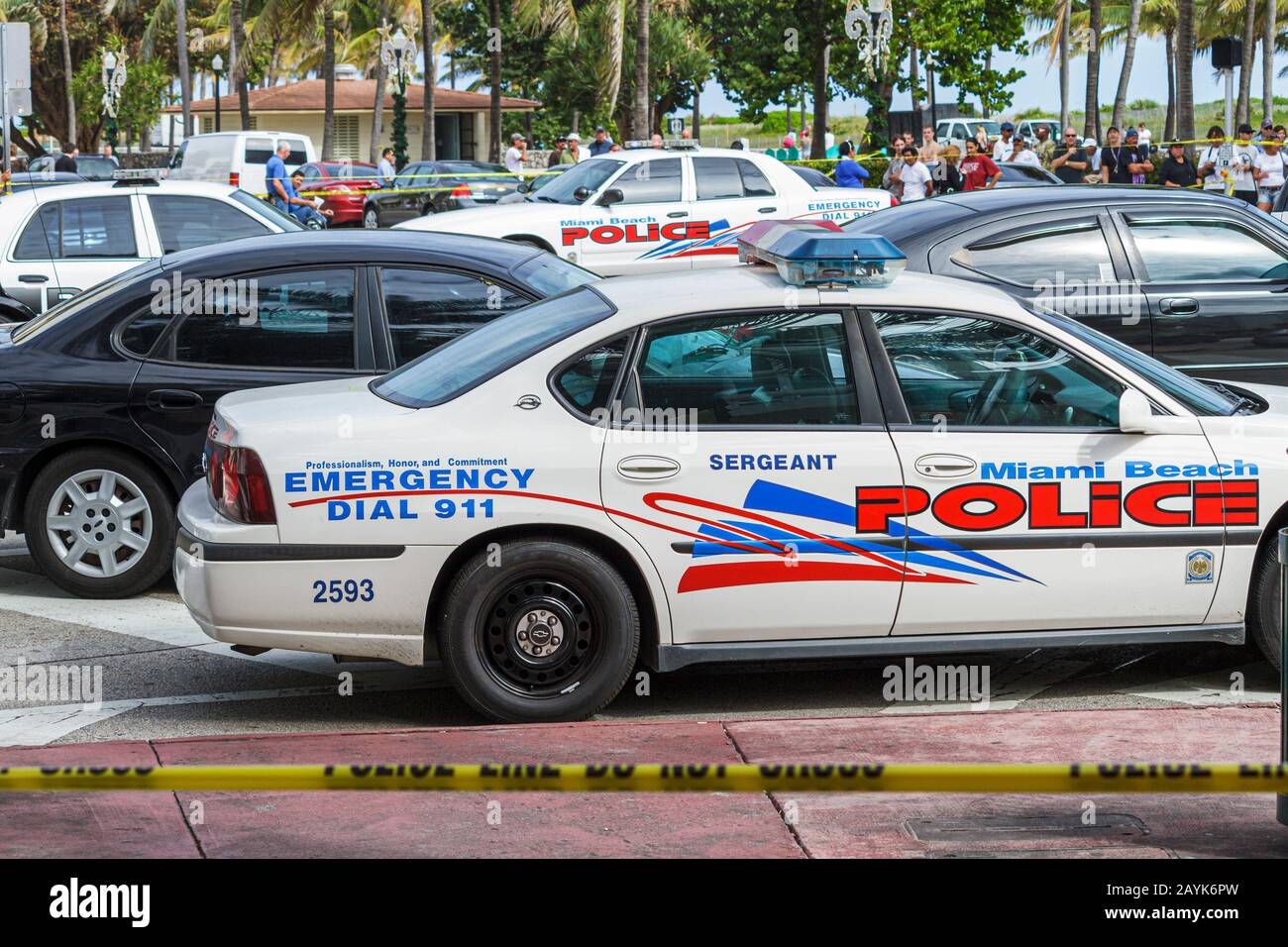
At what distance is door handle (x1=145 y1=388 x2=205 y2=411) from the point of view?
762cm

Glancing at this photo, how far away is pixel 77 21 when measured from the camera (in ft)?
235

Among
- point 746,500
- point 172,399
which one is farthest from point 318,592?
point 172,399

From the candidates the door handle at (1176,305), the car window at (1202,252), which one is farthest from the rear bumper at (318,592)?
the car window at (1202,252)

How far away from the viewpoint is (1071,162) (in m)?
25.1

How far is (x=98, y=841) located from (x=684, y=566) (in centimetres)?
208

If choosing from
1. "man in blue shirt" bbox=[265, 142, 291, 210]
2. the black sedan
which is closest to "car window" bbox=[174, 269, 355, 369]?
the black sedan

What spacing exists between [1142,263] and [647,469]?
4.82 meters

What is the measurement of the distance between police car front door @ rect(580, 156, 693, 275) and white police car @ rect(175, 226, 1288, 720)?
1162cm

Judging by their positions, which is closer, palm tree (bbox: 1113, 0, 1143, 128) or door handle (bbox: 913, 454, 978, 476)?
door handle (bbox: 913, 454, 978, 476)

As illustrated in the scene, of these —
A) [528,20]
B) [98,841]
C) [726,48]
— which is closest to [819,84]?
[528,20]

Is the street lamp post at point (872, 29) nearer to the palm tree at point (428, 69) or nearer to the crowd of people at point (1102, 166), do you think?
the crowd of people at point (1102, 166)

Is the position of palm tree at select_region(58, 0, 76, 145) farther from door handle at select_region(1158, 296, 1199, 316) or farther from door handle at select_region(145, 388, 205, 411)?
door handle at select_region(1158, 296, 1199, 316)

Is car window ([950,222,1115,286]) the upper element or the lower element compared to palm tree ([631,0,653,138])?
lower

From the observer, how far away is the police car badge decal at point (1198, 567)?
5.89 metres
